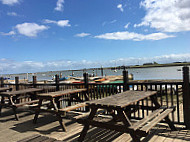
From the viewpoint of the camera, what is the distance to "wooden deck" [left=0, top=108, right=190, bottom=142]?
3572mm

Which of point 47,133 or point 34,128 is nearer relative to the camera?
point 47,133

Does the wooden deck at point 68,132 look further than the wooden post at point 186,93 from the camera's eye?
No

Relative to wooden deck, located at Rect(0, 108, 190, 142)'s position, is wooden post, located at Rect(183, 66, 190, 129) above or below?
above

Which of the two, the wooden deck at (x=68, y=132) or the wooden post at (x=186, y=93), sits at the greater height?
the wooden post at (x=186, y=93)

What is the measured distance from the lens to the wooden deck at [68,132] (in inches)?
141

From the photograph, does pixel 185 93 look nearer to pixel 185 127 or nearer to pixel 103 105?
pixel 185 127

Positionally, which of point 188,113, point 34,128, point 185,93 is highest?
point 185,93

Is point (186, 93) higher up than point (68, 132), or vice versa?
point (186, 93)

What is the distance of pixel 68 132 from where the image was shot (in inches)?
166

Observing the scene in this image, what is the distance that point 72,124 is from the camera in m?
4.86

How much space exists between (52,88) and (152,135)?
5190 millimetres

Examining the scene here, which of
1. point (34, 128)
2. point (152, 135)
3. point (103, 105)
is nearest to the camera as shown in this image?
point (103, 105)

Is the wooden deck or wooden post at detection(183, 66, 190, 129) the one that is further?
wooden post at detection(183, 66, 190, 129)

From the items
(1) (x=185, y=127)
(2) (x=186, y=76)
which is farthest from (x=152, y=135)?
(2) (x=186, y=76)
